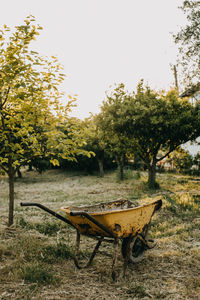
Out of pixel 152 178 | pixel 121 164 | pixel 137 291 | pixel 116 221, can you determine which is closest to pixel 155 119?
pixel 152 178

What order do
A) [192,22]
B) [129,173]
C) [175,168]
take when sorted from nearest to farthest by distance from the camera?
[192,22] → [129,173] → [175,168]

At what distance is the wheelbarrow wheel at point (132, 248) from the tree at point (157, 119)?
7.23m

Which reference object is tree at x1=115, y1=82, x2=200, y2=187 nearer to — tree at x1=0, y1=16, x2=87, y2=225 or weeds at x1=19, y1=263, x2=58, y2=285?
tree at x1=0, y1=16, x2=87, y2=225

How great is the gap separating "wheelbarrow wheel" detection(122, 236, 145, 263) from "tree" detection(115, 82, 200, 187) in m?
7.23

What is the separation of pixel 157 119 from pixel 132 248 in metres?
7.82

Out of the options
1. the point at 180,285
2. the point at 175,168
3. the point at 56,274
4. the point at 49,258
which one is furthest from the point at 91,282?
the point at 175,168

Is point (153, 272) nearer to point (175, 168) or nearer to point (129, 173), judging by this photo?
point (129, 173)

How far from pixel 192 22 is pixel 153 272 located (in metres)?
12.5

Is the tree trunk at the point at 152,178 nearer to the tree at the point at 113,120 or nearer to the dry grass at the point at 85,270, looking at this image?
the tree at the point at 113,120

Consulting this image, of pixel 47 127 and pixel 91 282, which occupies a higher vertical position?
pixel 47 127

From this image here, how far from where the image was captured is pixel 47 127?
546 cm

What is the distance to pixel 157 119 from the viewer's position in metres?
11.3

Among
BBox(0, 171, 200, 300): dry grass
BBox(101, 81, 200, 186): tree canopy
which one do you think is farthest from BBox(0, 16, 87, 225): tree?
BBox(101, 81, 200, 186): tree canopy

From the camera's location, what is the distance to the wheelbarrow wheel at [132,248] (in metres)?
3.92
